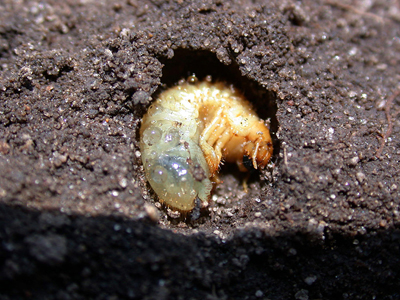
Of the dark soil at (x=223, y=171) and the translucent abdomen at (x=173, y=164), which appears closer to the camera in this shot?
the dark soil at (x=223, y=171)

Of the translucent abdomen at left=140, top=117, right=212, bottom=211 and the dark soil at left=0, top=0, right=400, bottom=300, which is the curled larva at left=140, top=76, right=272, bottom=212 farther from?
the dark soil at left=0, top=0, right=400, bottom=300

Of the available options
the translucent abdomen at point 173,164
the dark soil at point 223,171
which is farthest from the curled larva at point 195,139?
the dark soil at point 223,171

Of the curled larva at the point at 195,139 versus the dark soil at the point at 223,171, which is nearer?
the dark soil at the point at 223,171

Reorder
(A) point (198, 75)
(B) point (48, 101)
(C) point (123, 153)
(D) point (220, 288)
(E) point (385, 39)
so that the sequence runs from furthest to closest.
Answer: (E) point (385, 39) → (A) point (198, 75) → (B) point (48, 101) → (C) point (123, 153) → (D) point (220, 288)

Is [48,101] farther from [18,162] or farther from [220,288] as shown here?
[220,288]

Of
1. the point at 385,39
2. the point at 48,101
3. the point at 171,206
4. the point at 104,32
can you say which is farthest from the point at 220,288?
the point at 385,39

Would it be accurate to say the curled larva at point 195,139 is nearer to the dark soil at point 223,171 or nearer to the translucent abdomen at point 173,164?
the translucent abdomen at point 173,164
